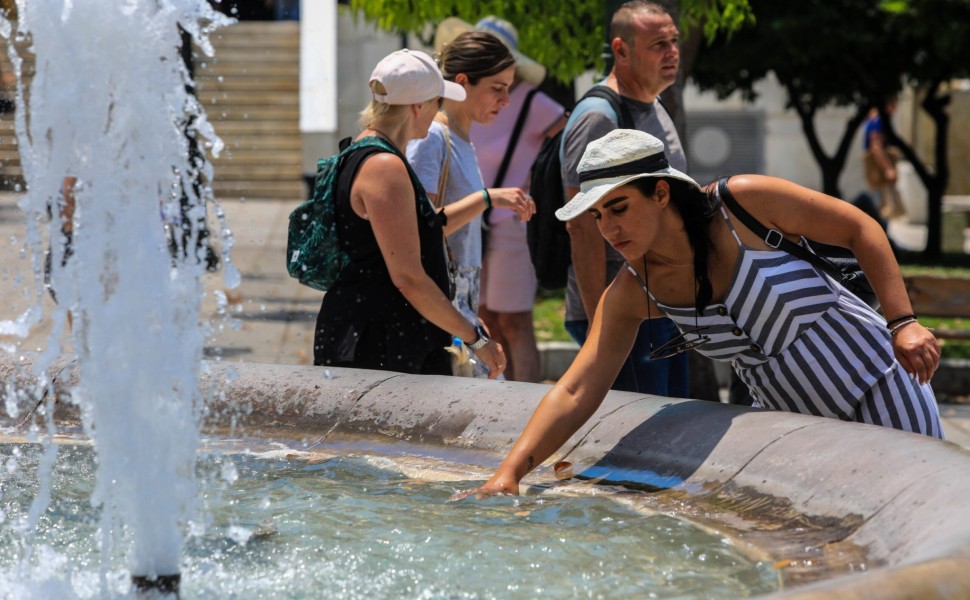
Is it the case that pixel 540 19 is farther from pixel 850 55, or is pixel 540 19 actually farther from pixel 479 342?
pixel 850 55

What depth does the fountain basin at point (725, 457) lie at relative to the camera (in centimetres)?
284

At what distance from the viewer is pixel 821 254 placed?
12.1 feet

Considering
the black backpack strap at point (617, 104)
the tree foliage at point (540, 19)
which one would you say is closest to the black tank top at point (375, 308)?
the black backpack strap at point (617, 104)

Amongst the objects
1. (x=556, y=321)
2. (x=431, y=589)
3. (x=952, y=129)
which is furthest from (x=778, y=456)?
(x=952, y=129)

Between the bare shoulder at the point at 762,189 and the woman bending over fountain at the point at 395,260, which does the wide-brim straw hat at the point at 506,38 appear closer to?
the woman bending over fountain at the point at 395,260

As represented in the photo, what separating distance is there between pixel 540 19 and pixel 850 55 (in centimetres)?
710

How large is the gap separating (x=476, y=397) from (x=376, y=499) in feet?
1.96

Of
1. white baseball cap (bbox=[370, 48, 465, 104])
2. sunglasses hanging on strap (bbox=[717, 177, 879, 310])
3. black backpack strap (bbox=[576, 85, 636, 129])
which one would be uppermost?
white baseball cap (bbox=[370, 48, 465, 104])

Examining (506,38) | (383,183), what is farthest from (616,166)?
(506,38)

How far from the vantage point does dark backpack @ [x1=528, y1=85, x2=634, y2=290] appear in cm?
511

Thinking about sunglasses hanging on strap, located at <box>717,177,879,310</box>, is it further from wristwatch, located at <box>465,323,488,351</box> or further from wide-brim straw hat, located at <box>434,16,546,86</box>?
wide-brim straw hat, located at <box>434,16,546,86</box>

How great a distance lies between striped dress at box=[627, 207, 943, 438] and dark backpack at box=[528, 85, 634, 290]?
147 centimetres

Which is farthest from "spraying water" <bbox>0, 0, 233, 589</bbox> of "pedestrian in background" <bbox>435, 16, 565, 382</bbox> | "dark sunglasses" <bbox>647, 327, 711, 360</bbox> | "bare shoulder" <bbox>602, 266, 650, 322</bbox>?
"pedestrian in background" <bbox>435, 16, 565, 382</bbox>

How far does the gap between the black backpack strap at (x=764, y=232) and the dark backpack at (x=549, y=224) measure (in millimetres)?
1526
